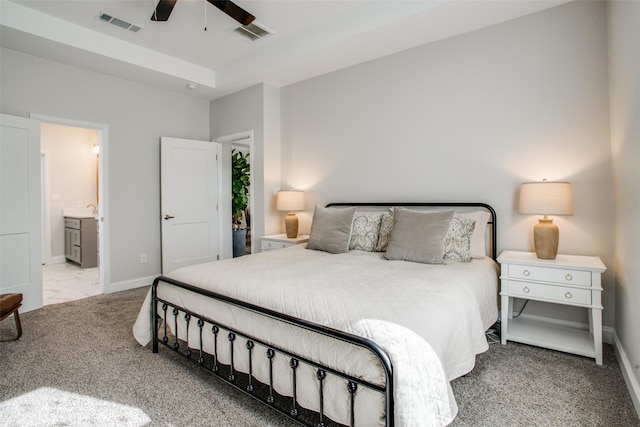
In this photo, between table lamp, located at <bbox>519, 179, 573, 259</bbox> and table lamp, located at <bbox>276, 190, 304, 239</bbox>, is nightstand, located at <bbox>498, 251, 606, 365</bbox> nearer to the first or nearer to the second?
table lamp, located at <bbox>519, 179, 573, 259</bbox>

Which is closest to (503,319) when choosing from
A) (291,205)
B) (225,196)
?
(291,205)

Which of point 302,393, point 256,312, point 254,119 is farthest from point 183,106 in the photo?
point 302,393

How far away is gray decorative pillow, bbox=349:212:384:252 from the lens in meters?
3.22

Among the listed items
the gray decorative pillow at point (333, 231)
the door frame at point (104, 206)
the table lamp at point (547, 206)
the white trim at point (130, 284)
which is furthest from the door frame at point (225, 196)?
the table lamp at point (547, 206)

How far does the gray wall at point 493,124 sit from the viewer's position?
2.63 meters

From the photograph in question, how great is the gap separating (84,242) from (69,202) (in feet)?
3.58

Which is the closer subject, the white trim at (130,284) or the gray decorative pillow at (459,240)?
the gray decorative pillow at (459,240)

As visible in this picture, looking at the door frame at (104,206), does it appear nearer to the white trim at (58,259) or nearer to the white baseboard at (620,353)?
the white trim at (58,259)

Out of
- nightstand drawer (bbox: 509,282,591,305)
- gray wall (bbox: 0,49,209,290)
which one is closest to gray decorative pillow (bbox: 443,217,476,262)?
nightstand drawer (bbox: 509,282,591,305)

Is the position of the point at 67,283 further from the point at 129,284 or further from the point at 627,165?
the point at 627,165

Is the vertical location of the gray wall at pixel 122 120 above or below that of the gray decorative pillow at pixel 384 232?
above

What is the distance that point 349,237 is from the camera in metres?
3.21

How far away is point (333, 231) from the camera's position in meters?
3.23

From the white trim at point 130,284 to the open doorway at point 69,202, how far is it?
1.18 m
